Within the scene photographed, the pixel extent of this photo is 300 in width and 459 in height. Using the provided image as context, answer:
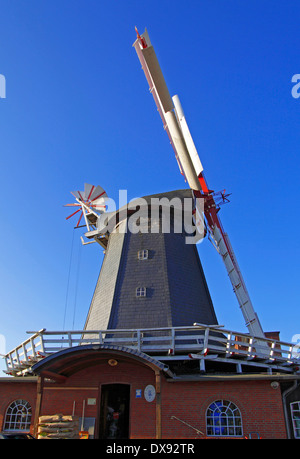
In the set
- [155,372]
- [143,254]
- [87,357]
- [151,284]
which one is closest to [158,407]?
[155,372]

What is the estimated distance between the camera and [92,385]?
11594mm

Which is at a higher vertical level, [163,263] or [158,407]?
[163,263]

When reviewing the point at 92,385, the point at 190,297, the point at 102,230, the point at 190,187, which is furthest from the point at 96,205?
the point at 92,385

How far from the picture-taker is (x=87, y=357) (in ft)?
35.6

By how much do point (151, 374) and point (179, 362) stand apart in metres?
1.05

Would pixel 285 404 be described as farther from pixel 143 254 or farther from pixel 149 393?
pixel 143 254

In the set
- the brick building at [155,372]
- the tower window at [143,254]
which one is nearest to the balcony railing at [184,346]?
the brick building at [155,372]

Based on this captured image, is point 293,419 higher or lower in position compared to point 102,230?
lower

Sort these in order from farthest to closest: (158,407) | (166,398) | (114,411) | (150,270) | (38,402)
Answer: (150,270) < (114,411) < (166,398) < (38,402) < (158,407)

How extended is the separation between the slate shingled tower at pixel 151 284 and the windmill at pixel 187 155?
811 millimetres

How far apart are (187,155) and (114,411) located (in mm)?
9637

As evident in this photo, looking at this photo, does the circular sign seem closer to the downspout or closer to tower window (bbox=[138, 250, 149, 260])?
the downspout
